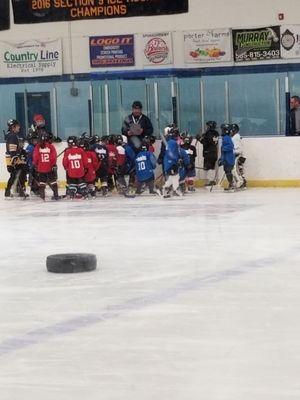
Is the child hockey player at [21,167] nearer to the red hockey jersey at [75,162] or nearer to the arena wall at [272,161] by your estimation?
the red hockey jersey at [75,162]

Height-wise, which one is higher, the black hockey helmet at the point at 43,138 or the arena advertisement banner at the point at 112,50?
the arena advertisement banner at the point at 112,50

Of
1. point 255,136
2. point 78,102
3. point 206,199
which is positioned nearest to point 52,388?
point 206,199

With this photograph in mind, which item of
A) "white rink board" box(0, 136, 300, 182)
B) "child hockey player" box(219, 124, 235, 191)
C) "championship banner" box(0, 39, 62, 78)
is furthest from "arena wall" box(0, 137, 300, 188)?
"championship banner" box(0, 39, 62, 78)

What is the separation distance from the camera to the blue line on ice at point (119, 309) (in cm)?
461

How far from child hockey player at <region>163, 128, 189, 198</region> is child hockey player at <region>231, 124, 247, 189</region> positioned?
3.05 ft

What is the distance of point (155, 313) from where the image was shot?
5227 mm

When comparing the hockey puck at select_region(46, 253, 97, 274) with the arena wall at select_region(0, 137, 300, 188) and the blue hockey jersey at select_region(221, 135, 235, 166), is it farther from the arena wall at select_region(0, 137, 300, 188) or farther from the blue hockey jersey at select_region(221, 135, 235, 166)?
the arena wall at select_region(0, 137, 300, 188)

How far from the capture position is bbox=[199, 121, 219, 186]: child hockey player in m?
14.3

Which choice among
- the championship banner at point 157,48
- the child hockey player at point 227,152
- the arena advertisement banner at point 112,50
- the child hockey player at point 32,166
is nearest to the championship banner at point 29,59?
the arena advertisement banner at point 112,50

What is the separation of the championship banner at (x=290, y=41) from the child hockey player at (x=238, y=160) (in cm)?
203

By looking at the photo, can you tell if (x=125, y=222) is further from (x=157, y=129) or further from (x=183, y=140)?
(x=157, y=129)

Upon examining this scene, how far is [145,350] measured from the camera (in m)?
4.35

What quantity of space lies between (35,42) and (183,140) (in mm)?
4636

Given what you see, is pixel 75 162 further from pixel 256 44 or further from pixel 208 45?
pixel 256 44
